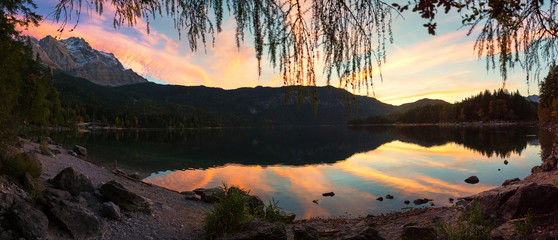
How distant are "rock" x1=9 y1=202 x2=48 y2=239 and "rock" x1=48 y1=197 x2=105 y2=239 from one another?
65cm

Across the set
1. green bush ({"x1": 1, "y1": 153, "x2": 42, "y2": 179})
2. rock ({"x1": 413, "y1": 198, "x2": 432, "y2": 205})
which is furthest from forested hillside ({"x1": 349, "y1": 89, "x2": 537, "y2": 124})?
green bush ({"x1": 1, "y1": 153, "x2": 42, "y2": 179})

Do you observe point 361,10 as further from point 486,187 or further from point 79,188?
point 486,187

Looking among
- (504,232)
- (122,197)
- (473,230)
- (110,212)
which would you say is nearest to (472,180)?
(504,232)

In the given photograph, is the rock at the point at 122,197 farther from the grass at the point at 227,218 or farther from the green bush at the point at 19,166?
the grass at the point at 227,218

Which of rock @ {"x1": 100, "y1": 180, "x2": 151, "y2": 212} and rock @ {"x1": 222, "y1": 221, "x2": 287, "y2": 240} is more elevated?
rock @ {"x1": 100, "y1": 180, "x2": 151, "y2": 212}

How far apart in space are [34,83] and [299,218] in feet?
162

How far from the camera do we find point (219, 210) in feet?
30.9

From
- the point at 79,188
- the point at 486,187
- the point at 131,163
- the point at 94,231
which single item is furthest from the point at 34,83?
the point at 486,187

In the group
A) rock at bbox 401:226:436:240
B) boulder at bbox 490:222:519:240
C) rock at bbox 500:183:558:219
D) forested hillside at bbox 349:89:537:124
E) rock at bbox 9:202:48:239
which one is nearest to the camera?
boulder at bbox 490:222:519:240

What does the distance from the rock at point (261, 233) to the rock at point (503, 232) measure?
18.2ft

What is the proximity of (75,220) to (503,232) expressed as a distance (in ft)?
38.1

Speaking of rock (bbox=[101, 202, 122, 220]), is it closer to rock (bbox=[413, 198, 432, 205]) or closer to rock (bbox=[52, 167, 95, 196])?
rock (bbox=[52, 167, 95, 196])

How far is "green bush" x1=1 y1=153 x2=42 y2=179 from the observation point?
350 inches

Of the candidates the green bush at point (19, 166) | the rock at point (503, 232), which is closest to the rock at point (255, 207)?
the rock at point (503, 232)
